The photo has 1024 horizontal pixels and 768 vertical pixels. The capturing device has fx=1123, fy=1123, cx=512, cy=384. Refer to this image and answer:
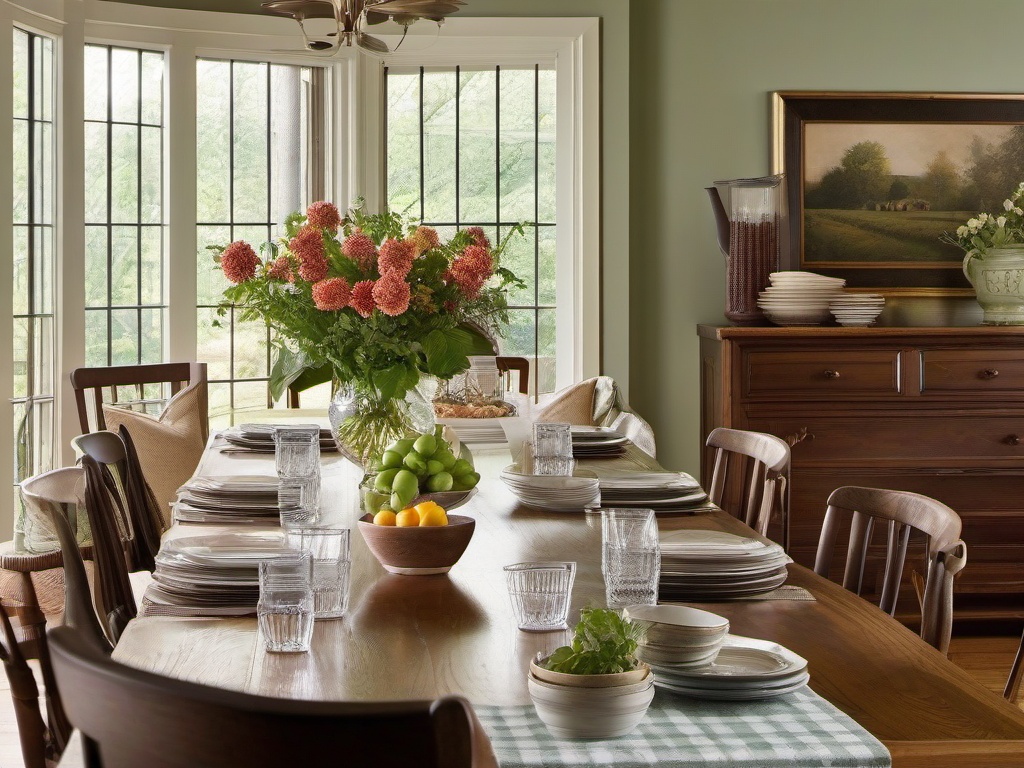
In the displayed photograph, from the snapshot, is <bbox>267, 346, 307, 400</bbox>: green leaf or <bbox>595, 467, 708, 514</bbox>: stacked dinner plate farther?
<bbox>267, 346, 307, 400</bbox>: green leaf

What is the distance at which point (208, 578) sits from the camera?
1569mm

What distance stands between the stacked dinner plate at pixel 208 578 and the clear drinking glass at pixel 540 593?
0.35 meters

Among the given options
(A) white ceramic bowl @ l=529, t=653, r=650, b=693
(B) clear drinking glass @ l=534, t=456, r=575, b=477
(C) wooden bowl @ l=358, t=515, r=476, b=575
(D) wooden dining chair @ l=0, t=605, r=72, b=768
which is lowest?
(D) wooden dining chair @ l=0, t=605, r=72, b=768

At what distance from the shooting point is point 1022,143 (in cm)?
484

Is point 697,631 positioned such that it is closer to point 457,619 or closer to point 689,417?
point 457,619

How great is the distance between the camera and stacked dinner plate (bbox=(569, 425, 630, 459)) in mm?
2873

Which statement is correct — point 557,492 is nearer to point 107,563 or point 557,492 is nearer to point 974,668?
point 107,563

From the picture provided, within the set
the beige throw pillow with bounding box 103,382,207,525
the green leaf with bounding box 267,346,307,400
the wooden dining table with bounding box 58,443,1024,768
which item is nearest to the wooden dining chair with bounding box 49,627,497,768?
the wooden dining table with bounding box 58,443,1024,768

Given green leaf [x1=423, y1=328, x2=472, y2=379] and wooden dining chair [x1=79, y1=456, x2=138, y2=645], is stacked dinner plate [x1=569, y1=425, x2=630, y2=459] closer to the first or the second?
green leaf [x1=423, y1=328, x2=472, y2=379]

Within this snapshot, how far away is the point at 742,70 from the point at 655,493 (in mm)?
3063

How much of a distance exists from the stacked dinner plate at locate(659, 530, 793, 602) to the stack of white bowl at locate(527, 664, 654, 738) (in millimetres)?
535

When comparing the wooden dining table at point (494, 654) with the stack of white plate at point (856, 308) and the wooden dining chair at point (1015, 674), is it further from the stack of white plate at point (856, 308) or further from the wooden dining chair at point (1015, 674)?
the stack of white plate at point (856, 308)

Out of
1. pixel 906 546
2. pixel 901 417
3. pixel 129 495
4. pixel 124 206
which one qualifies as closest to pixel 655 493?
pixel 906 546

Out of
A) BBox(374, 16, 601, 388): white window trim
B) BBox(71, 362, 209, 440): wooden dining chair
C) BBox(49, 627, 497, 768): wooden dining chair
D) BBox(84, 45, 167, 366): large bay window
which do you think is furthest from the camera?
BBox(374, 16, 601, 388): white window trim
